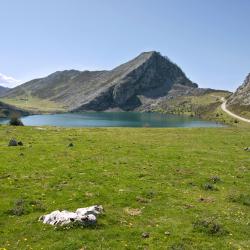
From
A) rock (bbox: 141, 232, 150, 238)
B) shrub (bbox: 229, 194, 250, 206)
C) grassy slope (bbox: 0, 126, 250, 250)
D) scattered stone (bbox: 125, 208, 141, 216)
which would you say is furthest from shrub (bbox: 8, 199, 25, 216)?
shrub (bbox: 229, 194, 250, 206)

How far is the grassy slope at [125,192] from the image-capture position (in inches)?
800

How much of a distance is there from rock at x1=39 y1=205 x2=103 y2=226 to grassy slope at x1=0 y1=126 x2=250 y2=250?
500mm

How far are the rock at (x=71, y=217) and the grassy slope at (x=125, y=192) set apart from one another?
1.64ft

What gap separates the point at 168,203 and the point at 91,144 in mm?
26236

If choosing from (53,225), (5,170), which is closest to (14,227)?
(53,225)

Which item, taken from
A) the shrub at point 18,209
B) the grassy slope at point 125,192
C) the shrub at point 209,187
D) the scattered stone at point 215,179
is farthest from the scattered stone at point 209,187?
the shrub at point 18,209

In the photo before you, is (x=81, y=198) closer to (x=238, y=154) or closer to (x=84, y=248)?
(x=84, y=248)

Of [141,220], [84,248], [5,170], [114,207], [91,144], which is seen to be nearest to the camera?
[84,248]

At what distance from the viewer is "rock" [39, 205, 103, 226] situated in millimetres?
21439

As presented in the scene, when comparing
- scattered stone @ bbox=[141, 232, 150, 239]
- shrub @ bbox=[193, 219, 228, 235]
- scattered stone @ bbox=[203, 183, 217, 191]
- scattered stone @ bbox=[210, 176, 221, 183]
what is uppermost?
scattered stone @ bbox=[210, 176, 221, 183]

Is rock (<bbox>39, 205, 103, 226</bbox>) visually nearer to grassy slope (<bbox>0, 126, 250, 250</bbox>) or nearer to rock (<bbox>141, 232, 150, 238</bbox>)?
grassy slope (<bbox>0, 126, 250, 250</bbox>)

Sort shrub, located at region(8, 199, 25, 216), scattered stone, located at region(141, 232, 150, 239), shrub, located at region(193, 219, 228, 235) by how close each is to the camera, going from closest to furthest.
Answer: scattered stone, located at region(141, 232, 150, 239)
shrub, located at region(193, 219, 228, 235)
shrub, located at region(8, 199, 25, 216)

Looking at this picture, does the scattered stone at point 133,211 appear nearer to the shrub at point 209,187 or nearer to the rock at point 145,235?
the rock at point 145,235

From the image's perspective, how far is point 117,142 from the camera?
178 feet
